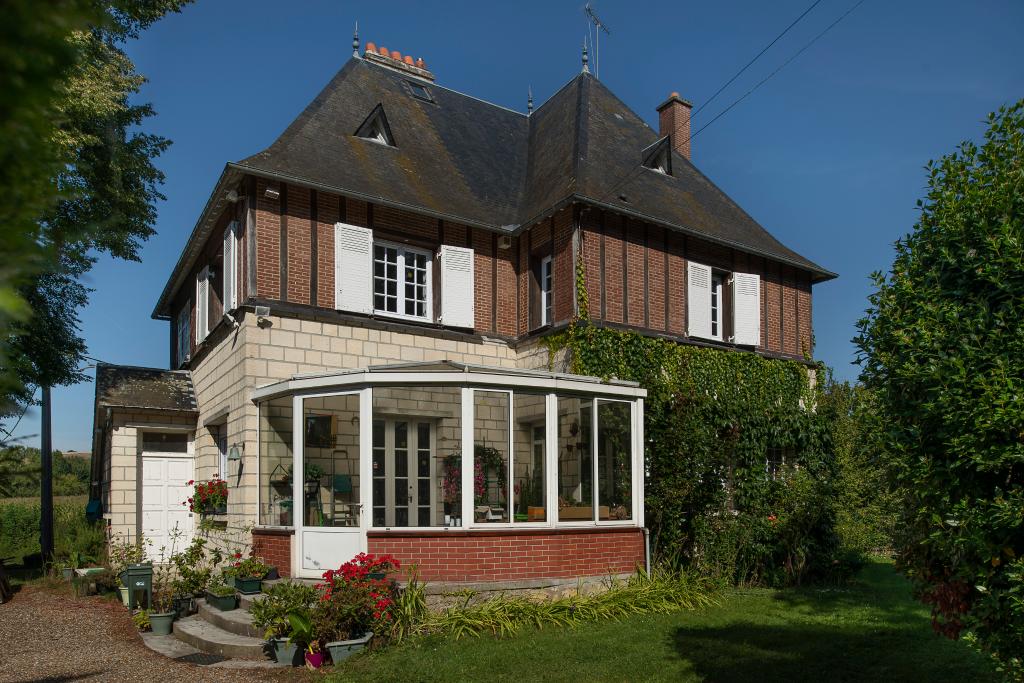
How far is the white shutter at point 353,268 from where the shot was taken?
11617 millimetres

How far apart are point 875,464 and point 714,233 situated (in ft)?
30.2

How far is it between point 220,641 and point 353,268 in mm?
5603

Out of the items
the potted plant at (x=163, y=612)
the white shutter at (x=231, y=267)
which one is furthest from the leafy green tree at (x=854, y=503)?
the potted plant at (x=163, y=612)

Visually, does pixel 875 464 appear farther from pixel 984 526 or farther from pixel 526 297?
pixel 526 297

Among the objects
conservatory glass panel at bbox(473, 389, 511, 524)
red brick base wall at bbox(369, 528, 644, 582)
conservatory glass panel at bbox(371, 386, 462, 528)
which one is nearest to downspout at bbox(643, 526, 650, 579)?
red brick base wall at bbox(369, 528, 644, 582)

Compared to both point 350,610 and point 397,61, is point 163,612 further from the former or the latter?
point 397,61

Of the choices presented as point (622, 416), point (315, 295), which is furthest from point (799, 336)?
point (315, 295)

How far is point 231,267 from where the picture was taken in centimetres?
1179

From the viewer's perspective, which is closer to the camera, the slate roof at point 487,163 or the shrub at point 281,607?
the shrub at point 281,607

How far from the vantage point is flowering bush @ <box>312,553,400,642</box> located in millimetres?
7562

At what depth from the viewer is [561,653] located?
24.6 ft

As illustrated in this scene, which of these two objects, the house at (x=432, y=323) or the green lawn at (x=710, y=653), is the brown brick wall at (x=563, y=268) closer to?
the house at (x=432, y=323)

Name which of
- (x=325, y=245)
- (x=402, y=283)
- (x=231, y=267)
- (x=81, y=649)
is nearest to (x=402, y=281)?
(x=402, y=283)

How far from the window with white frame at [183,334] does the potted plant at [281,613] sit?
872cm
